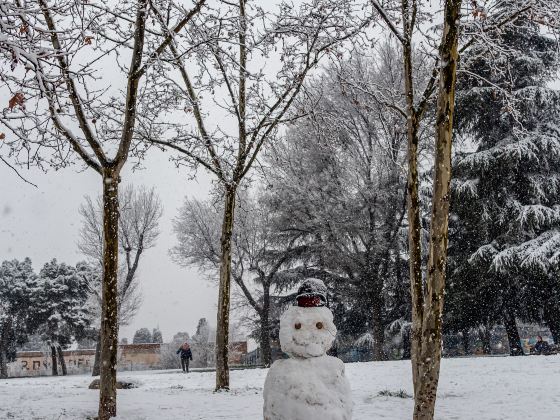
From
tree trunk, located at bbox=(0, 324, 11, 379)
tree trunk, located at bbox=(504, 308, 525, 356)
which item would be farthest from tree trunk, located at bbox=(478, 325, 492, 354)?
tree trunk, located at bbox=(0, 324, 11, 379)

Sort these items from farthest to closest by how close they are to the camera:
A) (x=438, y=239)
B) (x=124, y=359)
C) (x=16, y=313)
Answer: (x=124, y=359), (x=16, y=313), (x=438, y=239)

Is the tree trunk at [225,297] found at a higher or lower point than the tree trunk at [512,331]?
higher

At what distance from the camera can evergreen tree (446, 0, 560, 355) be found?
18688mm

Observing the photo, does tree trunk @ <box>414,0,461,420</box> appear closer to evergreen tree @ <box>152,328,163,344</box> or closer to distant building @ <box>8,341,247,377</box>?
distant building @ <box>8,341,247,377</box>

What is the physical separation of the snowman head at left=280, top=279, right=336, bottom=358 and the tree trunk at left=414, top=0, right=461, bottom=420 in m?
2.07

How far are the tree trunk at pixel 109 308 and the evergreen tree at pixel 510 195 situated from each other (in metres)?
14.1

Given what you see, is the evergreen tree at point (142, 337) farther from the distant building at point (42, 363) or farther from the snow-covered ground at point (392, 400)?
the snow-covered ground at point (392, 400)

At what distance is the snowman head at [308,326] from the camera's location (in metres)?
4.78

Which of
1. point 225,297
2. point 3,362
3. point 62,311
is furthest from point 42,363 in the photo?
point 225,297

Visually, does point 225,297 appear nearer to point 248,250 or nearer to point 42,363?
point 248,250

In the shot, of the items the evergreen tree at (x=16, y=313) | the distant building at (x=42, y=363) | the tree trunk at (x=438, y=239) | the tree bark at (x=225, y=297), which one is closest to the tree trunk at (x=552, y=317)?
the tree bark at (x=225, y=297)

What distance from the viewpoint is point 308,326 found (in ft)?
15.9

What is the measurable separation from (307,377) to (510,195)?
688 inches

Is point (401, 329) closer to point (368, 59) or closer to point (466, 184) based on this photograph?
point (466, 184)
